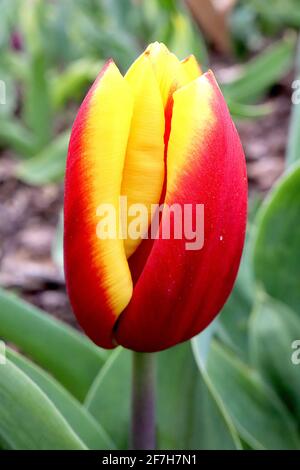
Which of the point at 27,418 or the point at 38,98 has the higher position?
the point at 38,98

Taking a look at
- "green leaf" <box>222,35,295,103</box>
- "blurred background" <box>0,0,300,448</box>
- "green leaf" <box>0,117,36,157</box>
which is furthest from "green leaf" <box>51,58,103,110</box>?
"green leaf" <box>222,35,295,103</box>

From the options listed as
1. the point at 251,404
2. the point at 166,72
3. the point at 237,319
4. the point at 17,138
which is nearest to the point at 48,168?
the point at 17,138

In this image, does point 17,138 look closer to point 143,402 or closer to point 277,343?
point 277,343

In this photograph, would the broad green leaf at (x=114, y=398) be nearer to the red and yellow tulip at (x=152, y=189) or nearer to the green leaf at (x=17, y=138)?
the red and yellow tulip at (x=152, y=189)

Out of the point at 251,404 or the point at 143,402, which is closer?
the point at 143,402

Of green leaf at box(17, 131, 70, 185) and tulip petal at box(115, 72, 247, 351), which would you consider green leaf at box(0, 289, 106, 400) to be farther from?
green leaf at box(17, 131, 70, 185)

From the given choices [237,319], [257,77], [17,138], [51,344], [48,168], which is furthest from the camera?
[17,138]
